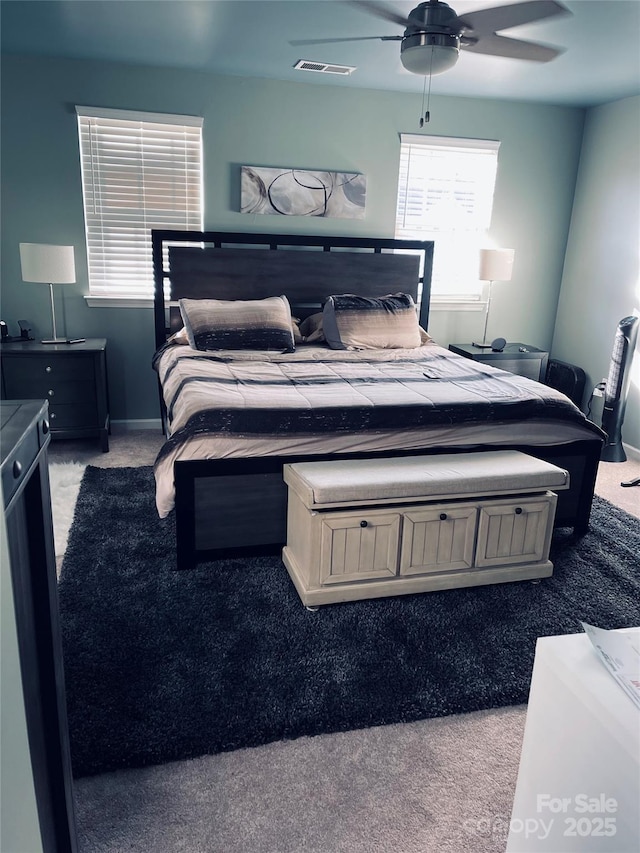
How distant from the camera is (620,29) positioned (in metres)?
3.04

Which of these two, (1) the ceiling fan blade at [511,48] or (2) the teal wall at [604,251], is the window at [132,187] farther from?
(2) the teal wall at [604,251]

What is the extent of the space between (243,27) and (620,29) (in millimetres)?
1853

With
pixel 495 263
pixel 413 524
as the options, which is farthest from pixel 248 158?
pixel 413 524

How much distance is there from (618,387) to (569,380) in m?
0.73

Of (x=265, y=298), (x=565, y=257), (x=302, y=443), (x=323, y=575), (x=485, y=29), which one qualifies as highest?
(x=485, y=29)

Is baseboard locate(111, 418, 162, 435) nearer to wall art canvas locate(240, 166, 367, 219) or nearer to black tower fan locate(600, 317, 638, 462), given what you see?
wall art canvas locate(240, 166, 367, 219)

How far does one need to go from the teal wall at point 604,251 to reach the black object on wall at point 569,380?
10 cm

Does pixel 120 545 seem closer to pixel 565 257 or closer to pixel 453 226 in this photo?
pixel 453 226

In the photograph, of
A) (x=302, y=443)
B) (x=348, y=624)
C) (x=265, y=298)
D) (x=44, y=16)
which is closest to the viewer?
(x=348, y=624)

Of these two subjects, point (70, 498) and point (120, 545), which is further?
point (70, 498)

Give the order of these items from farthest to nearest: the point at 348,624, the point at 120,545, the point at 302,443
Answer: the point at 120,545 < the point at 302,443 < the point at 348,624

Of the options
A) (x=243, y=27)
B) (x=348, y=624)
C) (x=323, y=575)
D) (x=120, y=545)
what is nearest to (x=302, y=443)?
(x=323, y=575)

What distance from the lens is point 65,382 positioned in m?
3.97

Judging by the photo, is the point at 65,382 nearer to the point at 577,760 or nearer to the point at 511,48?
the point at 511,48
